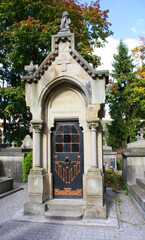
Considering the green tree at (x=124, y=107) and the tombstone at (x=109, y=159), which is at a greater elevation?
the green tree at (x=124, y=107)

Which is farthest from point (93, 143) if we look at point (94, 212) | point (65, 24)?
point (65, 24)

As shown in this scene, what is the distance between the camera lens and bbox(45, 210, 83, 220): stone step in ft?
17.8

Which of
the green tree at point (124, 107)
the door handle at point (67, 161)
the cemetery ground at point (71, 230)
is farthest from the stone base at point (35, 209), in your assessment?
the green tree at point (124, 107)

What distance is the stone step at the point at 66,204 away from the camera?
19.1 feet

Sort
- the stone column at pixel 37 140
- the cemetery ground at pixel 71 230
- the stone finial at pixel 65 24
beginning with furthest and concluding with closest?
the stone finial at pixel 65 24 < the stone column at pixel 37 140 < the cemetery ground at pixel 71 230

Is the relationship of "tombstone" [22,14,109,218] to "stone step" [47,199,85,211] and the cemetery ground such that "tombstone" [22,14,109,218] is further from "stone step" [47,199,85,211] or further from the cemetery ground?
the cemetery ground

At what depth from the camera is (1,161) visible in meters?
11.8

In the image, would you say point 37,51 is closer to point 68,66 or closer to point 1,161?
point 1,161

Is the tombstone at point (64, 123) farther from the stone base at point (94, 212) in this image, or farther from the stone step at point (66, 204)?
the stone base at point (94, 212)

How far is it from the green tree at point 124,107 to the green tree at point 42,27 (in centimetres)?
1129

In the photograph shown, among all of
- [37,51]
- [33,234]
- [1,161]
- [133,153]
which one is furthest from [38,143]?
[37,51]

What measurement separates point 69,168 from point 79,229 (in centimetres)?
193

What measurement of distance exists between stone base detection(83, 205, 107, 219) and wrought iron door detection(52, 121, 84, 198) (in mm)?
810

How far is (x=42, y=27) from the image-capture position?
13.5 m
